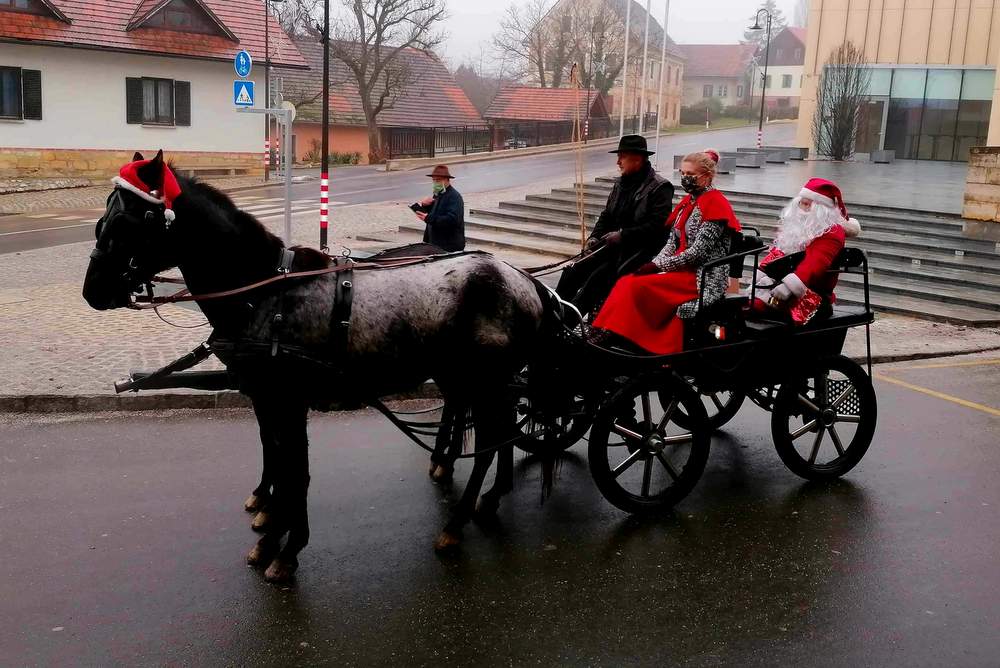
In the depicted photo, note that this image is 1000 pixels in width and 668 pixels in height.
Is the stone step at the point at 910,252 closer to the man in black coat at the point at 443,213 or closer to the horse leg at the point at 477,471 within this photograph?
the man in black coat at the point at 443,213

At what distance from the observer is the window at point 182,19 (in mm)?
34000

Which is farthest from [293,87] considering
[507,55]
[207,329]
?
[207,329]

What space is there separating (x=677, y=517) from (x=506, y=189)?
2486cm

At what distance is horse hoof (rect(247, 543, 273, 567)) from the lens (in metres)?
5.18

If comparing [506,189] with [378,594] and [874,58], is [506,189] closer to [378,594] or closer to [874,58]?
[874,58]

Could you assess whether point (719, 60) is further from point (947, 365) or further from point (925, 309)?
point (947, 365)

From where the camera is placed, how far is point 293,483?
5.08 meters

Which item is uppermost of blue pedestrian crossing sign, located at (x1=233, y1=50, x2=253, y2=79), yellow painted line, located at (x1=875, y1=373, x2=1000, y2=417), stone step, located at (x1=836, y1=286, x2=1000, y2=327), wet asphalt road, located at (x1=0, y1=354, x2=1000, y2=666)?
blue pedestrian crossing sign, located at (x1=233, y1=50, x2=253, y2=79)

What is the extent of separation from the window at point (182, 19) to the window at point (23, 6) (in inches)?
134

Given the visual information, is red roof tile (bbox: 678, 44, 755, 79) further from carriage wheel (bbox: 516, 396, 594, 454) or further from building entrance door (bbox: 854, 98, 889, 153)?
carriage wheel (bbox: 516, 396, 594, 454)

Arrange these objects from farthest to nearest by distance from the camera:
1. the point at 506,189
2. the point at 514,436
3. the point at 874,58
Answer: the point at 874,58
the point at 506,189
the point at 514,436

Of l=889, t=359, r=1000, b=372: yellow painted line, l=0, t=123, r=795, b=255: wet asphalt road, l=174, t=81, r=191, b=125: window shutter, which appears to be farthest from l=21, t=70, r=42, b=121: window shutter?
l=889, t=359, r=1000, b=372: yellow painted line

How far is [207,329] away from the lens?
10.7 metres

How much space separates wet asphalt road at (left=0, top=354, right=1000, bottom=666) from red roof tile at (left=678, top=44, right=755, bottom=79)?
105723 millimetres
